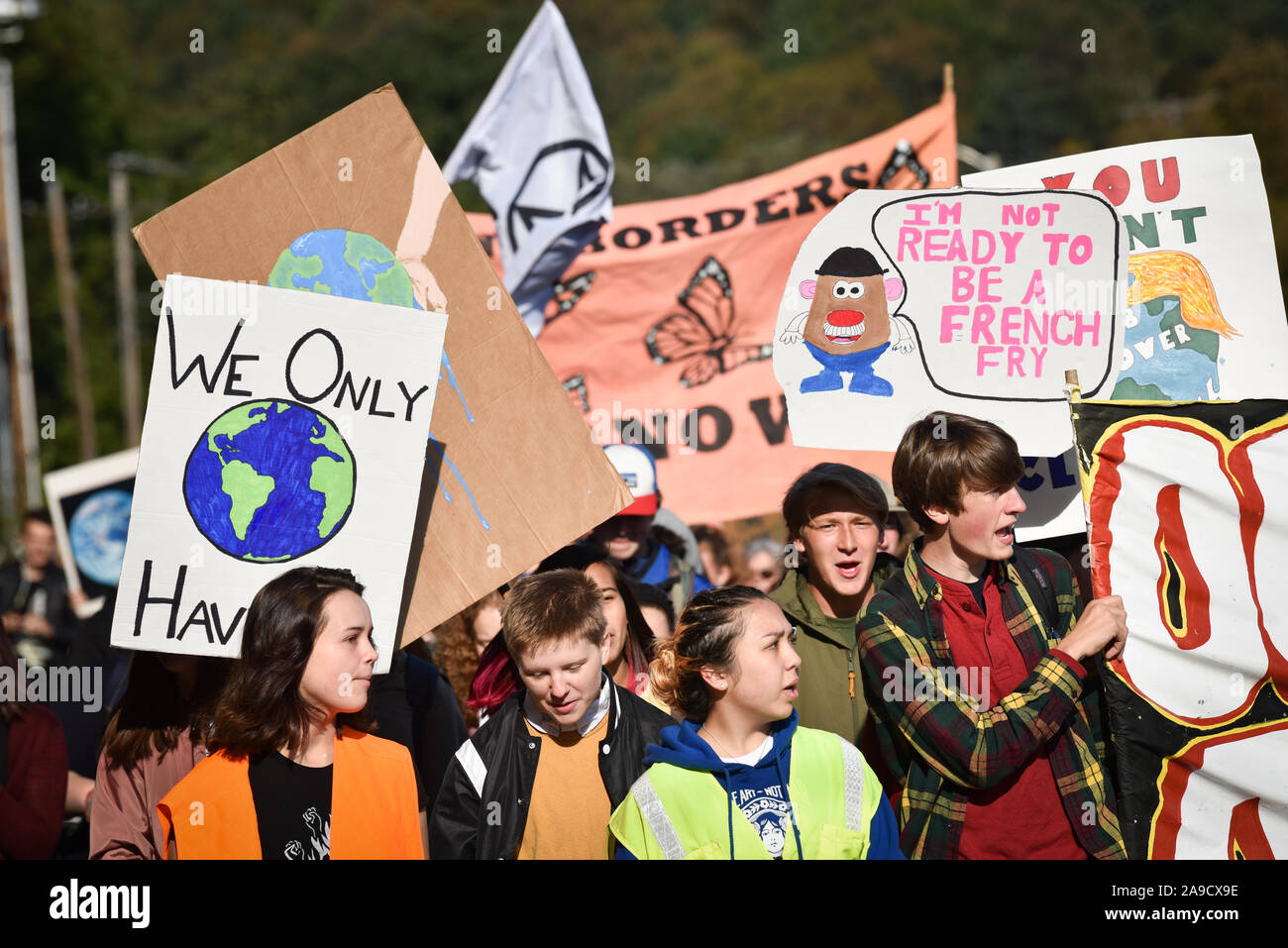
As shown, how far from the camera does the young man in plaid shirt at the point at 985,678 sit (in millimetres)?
3219

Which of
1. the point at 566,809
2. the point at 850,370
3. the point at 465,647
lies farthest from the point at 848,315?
the point at 465,647

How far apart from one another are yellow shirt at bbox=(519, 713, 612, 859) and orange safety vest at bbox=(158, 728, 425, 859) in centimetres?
29

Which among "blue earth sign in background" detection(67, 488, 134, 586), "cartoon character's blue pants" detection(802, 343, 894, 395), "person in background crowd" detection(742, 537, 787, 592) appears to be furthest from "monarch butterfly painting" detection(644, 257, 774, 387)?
"blue earth sign in background" detection(67, 488, 134, 586)

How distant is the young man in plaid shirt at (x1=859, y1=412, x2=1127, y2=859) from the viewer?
322 cm

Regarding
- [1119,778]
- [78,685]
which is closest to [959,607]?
[1119,778]

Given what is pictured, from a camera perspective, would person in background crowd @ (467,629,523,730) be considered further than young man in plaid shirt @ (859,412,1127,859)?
Yes

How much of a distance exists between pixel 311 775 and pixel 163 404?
101 centimetres

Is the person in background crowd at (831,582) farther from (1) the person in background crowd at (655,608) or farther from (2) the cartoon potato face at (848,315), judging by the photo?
(1) the person in background crowd at (655,608)

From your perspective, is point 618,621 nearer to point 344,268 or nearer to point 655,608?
point 655,608

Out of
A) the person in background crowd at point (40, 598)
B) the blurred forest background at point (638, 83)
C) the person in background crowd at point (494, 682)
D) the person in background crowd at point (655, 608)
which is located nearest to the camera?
the person in background crowd at point (494, 682)

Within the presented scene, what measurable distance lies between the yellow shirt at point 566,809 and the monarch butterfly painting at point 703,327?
10.8ft

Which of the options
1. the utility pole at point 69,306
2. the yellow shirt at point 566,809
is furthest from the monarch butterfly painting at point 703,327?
the utility pole at point 69,306

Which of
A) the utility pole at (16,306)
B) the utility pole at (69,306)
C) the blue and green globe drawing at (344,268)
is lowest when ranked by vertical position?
the blue and green globe drawing at (344,268)

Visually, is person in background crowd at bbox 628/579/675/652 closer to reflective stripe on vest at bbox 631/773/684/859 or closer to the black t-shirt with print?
reflective stripe on vest at bbox 631/773/684/859
